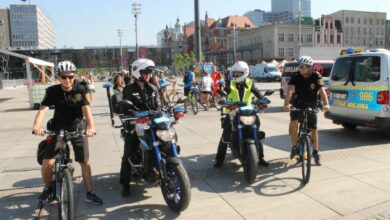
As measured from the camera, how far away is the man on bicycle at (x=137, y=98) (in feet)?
16.8

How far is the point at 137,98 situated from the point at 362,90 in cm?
541

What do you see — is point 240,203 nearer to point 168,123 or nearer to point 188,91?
point 168,123

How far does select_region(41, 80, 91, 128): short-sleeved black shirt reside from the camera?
4547 mm

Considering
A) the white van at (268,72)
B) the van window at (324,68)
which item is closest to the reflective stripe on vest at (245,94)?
the van window at (324,68)

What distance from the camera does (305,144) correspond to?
568 centimetres

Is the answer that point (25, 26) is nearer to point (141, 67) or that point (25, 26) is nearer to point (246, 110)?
point (141, 67)

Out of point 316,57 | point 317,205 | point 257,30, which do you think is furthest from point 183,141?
point 257,30

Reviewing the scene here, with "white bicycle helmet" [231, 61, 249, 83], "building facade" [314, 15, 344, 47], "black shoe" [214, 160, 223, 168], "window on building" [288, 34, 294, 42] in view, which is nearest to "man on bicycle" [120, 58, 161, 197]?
"white bicycle helmet" [231, 61, 249, 83]

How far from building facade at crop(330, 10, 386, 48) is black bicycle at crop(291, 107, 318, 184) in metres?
107

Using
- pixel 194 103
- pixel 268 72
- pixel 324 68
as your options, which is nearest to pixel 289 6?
pixel 268 72

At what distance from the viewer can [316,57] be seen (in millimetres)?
26250

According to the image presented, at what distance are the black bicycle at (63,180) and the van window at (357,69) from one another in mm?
6327

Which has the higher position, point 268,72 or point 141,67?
point 268,72

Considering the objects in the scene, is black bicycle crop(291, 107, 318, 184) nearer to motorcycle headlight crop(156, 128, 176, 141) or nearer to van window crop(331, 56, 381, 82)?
motorcycle headlight crop(156, 128, 176, 141)
